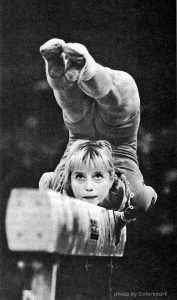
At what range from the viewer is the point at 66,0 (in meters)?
1.85

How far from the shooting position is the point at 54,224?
153 centimetres

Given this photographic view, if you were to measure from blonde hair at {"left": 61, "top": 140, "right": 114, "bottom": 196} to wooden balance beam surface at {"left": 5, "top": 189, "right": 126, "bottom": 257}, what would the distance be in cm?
13

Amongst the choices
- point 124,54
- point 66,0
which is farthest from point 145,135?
point 66,0

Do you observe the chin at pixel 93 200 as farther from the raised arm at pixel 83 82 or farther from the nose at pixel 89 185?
the raised arm at pixel 83 82

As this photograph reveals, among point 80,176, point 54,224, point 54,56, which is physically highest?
point 54,56

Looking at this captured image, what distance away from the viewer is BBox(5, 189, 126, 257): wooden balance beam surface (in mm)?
1545

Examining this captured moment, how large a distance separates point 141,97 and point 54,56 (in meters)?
0.35

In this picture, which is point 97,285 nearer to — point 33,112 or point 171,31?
point 33,112

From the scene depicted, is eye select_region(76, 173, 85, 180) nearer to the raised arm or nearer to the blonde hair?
the blonde hair

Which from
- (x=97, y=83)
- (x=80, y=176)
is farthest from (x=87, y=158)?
(x=97, y=83)

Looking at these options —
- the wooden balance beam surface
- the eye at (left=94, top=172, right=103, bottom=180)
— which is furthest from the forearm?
the wooden balance beam surface

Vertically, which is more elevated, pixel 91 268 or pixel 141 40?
pixel 141 40

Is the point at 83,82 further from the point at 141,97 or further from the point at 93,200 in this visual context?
the point at 93,200

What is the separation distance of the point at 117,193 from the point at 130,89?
1.25 ft
